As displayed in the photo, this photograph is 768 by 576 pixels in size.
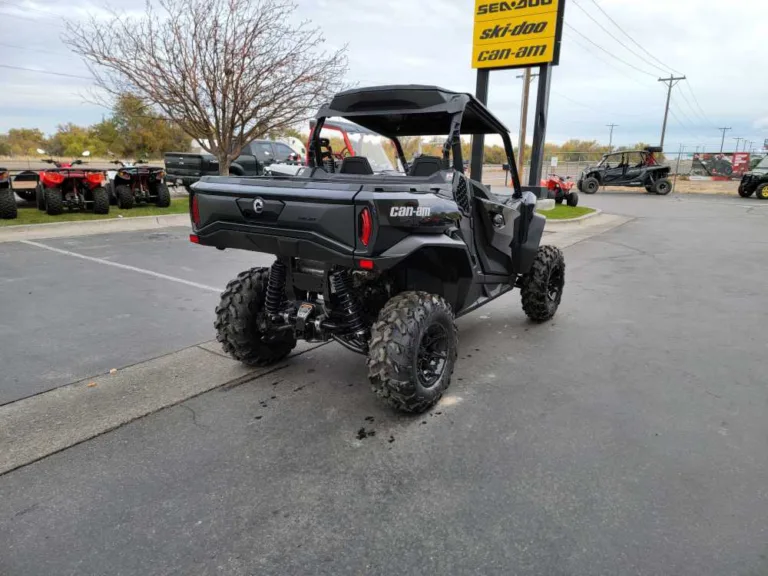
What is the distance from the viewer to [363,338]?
3.38m

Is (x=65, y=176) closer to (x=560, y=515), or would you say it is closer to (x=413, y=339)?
(x=413, y=339)

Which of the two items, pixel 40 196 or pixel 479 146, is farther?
pixel 479 146

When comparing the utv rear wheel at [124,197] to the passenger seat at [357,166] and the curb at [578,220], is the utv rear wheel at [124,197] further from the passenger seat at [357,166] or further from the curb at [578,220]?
the curb at [578,220]

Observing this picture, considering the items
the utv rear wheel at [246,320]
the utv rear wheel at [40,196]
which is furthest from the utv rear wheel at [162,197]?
the utv rear wheel at [246,320]

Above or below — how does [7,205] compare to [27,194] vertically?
below

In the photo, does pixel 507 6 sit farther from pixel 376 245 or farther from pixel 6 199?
pixel 376 245

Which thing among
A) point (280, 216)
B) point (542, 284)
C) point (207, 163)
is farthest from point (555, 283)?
point (207, 163)

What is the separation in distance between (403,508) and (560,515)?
2.36ft

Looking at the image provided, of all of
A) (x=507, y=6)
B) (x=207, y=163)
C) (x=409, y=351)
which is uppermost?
(x=507, y=6)

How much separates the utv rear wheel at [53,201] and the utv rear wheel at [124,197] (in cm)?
156

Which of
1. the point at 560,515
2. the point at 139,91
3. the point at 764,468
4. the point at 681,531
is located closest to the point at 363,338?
the point at 560,515

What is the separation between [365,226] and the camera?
268 cm

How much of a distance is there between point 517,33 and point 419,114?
1064 cm

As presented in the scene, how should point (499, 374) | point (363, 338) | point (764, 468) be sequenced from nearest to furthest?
point (764, 468)
point (363, 338)
point (499, 374)
